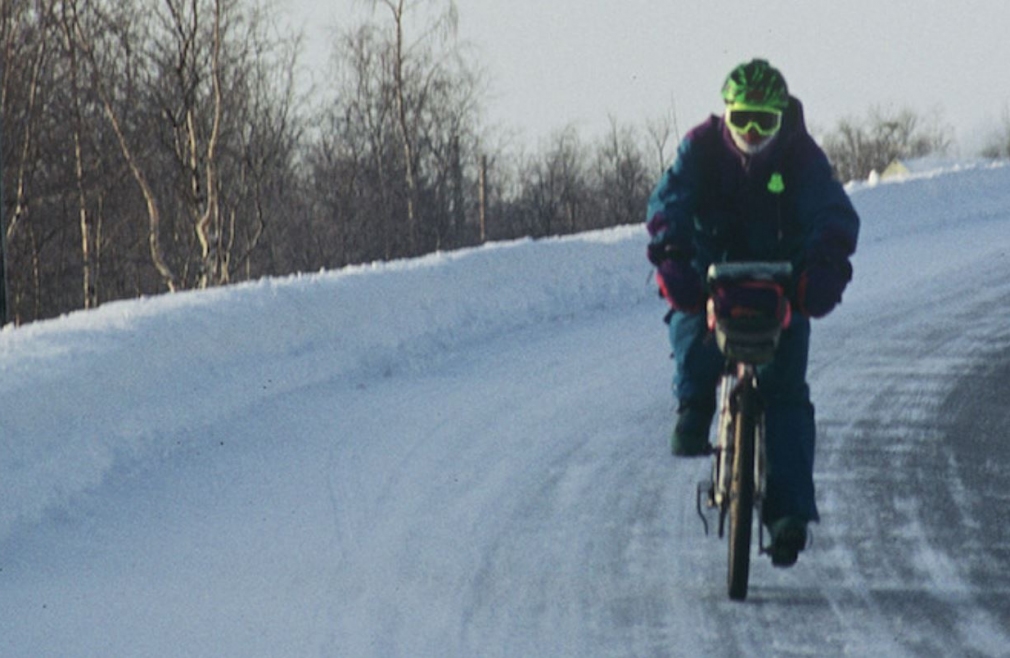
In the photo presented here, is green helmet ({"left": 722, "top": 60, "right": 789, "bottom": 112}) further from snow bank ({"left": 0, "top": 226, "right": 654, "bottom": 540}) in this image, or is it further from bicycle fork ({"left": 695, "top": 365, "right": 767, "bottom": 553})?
snow bank ({"left": 0, "top": 226, "right": 654, "bottom": 540})

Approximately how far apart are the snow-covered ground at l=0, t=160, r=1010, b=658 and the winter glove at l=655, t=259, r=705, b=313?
1102mm

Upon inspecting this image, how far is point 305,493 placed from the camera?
7.79 m

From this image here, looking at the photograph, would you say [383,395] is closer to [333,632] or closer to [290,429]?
[290,429]

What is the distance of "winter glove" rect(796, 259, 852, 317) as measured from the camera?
19.0 feet

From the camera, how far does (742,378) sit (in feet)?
19.7

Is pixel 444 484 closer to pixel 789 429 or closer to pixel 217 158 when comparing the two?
pixel 789 429

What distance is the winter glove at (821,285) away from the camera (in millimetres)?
5777

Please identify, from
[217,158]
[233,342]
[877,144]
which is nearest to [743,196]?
[233,342]

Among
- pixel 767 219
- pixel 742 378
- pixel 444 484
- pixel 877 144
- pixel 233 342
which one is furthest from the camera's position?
pixel 877 144

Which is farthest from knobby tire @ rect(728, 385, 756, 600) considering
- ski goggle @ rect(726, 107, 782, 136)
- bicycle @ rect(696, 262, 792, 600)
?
ski goggle @ rect(726, 107, 782, 136)

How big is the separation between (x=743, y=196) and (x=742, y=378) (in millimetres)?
689

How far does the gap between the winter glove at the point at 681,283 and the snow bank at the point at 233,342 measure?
10.4 feet

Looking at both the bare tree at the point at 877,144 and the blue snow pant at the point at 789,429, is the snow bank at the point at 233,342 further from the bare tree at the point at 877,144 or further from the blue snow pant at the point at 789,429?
the bare tree at the point at 877,144

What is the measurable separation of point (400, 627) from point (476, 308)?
7060 millimetres
